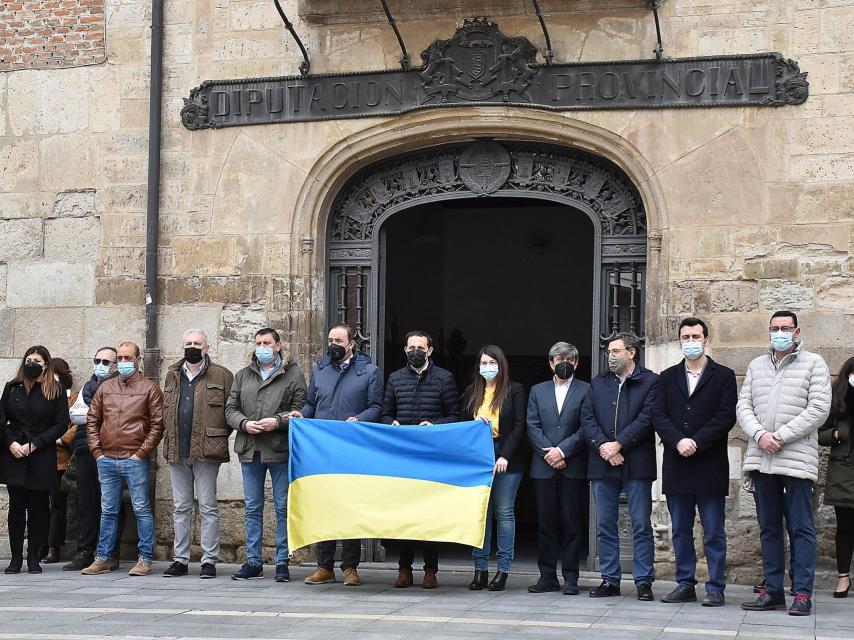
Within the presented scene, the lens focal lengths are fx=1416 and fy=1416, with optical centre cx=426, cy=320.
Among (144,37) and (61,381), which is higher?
(144,37)

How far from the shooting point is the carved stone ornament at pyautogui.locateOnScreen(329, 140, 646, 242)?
11594 millimetres

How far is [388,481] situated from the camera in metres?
9.98

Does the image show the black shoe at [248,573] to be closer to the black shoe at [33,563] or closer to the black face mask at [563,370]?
the black shoe at [33,563]

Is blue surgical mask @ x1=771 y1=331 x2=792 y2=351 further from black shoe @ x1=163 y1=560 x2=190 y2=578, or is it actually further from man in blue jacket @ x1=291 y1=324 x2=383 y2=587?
black shoe @ x1=163 y1=560 x2=190 y2=578

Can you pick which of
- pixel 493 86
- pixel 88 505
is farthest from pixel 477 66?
pixel 88 505

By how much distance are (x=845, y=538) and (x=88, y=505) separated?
19.5 feet

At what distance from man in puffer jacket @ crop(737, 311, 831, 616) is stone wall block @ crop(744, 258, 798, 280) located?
65.3 inches

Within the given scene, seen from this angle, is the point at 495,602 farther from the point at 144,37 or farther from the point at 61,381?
the point at 144,37

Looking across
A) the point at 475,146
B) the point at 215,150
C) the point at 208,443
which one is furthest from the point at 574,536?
the point at 215,150

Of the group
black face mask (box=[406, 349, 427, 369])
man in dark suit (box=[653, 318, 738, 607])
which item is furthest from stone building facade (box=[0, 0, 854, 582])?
black face mask (box=[406, 349, 427, 369])

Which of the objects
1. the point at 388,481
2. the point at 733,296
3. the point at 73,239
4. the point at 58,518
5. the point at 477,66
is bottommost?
the point at 58,518

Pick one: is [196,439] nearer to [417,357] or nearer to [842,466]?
[417,357]

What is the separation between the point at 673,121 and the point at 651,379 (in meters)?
2.43

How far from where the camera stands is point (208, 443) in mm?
10641
